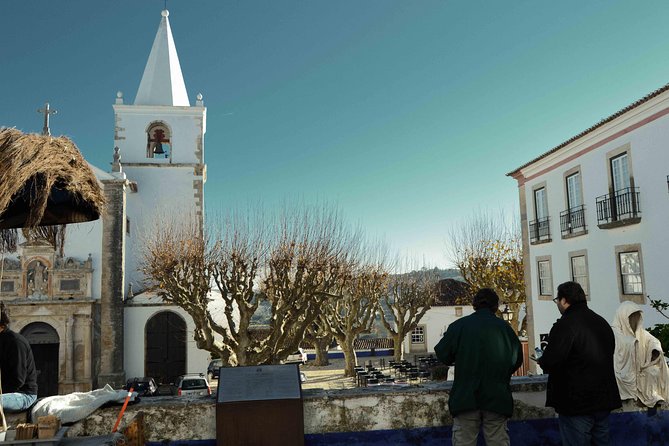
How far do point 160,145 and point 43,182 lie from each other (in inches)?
1014

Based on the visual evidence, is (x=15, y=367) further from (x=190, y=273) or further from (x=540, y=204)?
(x=540, y=204)

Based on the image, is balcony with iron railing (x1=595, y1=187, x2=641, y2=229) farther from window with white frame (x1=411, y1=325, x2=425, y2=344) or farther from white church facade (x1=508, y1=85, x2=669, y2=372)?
window with white frame (x1=411, y1=325, x2=425, y2=344)

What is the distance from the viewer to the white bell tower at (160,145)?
87.2 feet

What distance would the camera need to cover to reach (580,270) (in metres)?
19.6

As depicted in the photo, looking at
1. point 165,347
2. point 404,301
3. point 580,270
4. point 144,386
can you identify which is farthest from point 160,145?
point 580,270

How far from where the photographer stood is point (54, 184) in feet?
13.2

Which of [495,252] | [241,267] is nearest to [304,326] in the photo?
[241,267]

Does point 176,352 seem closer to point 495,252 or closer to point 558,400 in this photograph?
point 495,252

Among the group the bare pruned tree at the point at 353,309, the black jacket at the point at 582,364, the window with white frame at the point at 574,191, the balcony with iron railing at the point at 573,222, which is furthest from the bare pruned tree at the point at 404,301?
the black jacket at the point at 582,364

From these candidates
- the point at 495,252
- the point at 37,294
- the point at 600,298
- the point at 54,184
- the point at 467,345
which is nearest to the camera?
the point at 467,345

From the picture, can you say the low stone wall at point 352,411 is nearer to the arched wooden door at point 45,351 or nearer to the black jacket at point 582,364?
the black jacket at point 582,364

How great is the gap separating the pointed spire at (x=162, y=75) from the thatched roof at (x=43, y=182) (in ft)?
80.6

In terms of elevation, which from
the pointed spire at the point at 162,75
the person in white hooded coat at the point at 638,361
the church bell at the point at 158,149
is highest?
the pointed spire at the point at 162,75

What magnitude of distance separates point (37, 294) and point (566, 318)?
23590 mm
